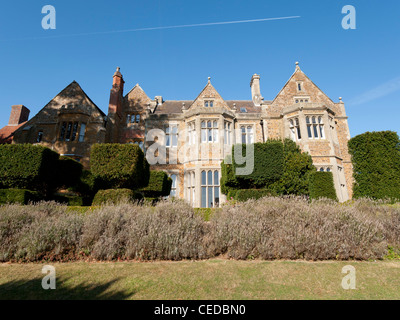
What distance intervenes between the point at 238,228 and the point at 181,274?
2441 millimetres

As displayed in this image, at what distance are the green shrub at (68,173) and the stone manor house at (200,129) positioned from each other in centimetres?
638

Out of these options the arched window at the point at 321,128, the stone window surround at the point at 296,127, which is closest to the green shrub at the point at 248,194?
the stone window surround at the point at 296,127

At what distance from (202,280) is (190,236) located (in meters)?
1.93

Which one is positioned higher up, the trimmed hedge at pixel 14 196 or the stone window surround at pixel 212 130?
the stone window surround at pixel 212 130

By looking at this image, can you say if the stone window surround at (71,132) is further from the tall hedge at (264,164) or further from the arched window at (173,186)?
the tall hedge at (264,164)

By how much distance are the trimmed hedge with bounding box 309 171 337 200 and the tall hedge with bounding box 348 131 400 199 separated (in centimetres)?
705

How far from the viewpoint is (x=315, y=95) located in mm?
21406

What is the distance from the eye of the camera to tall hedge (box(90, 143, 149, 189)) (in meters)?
11.4

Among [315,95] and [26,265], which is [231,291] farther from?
[315,95]

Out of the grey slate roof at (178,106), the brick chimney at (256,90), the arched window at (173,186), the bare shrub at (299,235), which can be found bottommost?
the bare shrub at (299,235)

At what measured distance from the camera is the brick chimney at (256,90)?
2512 cm

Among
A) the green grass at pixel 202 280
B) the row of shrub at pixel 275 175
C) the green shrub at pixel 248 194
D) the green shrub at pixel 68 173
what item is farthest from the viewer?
the row of shrub at pixel 275 175

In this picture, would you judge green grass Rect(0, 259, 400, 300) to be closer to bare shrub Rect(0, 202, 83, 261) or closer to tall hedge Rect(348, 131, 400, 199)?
bare shrub Rect(0, 202, 83, 261)

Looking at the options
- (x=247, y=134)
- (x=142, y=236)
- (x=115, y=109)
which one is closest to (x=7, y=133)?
(x=115, y=109)
